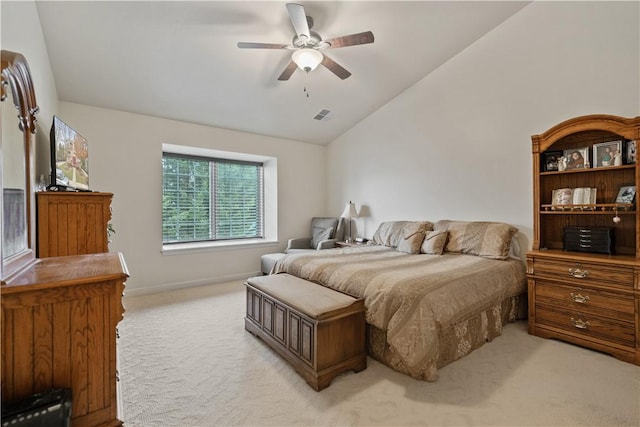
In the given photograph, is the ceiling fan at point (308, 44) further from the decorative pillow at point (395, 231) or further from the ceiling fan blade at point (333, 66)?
the decorative pillow at point (395, 231)

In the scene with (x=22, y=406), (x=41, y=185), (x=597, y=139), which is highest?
(x=597, y=139)

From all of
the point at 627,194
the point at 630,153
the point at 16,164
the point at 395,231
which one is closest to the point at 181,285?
the point at 16,164

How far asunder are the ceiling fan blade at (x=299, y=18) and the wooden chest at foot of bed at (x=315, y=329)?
2194 mm

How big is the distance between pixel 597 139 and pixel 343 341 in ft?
10.2

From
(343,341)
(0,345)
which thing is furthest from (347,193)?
(0,345)

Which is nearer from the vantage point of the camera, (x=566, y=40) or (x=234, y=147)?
(x=566, y=40)

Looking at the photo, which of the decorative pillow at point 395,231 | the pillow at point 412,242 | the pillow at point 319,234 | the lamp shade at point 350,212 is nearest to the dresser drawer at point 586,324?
the pillow at point 412,242

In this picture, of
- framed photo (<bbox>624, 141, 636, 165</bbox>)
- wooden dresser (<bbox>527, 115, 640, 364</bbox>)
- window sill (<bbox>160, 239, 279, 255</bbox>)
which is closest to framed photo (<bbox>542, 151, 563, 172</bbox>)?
wooden dresser (<bbox>527, 115, 640, 364</bbox>)

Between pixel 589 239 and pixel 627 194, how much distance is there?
0.47m

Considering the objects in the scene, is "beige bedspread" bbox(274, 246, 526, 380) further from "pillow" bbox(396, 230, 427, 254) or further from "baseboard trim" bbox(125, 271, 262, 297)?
"baseboard trim" bbox(125, 271, 262, 297)

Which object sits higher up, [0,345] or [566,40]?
[566,40]

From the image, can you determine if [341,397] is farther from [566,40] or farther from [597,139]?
[566,40]

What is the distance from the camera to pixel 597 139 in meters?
2.79

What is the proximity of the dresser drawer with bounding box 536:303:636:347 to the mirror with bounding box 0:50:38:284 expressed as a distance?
3765mm
